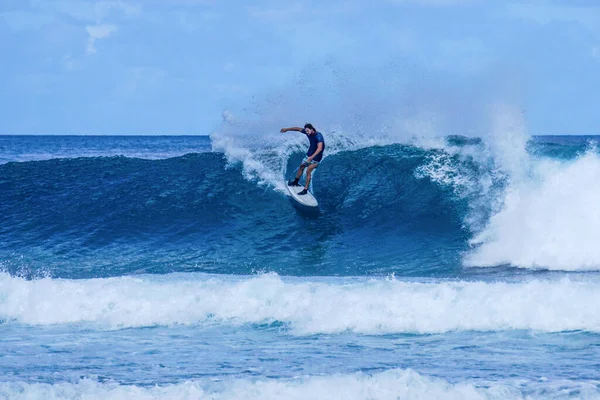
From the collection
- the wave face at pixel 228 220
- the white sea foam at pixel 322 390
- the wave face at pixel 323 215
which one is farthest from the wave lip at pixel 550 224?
the white sea foam at pixel 322 390

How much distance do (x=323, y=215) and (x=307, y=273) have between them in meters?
3.18

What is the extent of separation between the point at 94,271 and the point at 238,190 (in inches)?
190

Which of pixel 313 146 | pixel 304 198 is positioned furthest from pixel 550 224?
pixel 304 198

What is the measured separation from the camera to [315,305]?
884cm

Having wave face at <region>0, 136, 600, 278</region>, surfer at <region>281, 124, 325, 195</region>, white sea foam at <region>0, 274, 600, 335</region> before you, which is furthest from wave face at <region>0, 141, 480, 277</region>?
white sea foam at <region>0, 274, 600, 335</region>

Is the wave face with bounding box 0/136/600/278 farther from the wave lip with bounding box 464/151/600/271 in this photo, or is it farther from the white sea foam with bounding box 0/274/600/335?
the white sea foam with bounding box 0/274/600/335

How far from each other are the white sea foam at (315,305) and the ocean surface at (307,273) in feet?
0.09

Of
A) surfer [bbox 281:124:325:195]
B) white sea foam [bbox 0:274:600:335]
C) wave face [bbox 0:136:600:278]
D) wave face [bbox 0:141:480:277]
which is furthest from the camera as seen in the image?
surfer [bbox 281:124:325:195]

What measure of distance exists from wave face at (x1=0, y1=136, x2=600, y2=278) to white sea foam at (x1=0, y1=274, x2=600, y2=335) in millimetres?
2284

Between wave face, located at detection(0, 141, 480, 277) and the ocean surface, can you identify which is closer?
the ocean surface

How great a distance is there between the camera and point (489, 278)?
1109cm

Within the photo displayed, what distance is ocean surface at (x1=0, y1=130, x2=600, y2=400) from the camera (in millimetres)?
6695

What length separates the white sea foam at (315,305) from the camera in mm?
8352

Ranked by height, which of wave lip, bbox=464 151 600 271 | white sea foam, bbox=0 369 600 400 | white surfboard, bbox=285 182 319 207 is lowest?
white sea foam, bbox=0 369 600 400
